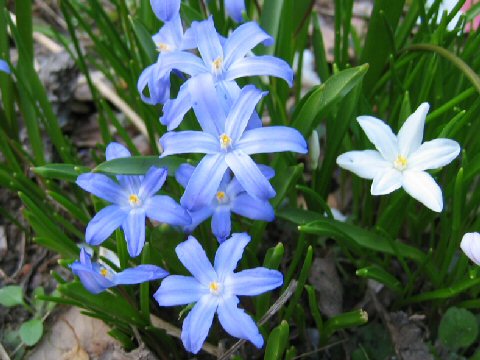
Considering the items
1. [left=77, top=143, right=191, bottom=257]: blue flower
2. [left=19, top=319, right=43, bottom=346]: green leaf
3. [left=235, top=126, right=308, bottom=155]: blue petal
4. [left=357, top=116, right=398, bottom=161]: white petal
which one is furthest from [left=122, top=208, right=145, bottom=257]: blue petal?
[left=19, top=319, right=43, bottom=346]: green leaf

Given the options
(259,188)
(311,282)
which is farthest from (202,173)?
(311,282)

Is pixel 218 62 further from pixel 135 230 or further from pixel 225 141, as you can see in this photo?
pixel 135 230

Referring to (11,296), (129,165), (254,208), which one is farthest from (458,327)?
(11,296)

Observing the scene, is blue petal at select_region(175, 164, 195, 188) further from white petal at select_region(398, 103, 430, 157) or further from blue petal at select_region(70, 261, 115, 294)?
white petal at select_region(398, 103, 430, 157)

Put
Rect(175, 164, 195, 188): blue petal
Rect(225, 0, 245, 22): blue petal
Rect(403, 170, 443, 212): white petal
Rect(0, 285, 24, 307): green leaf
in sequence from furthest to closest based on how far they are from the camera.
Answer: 1. Rect(0, 285, 24, 307): green leaf
2. Rect(225, 0, 245, 22): blue petal
3. Rect(175, 164, 195, 188): blue petal
4. Rect(403, 170, 443, 212): white petal

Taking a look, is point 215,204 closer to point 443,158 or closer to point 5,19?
point 443,158

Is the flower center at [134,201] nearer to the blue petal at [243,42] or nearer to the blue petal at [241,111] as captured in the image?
the blue petal at [241,111]
